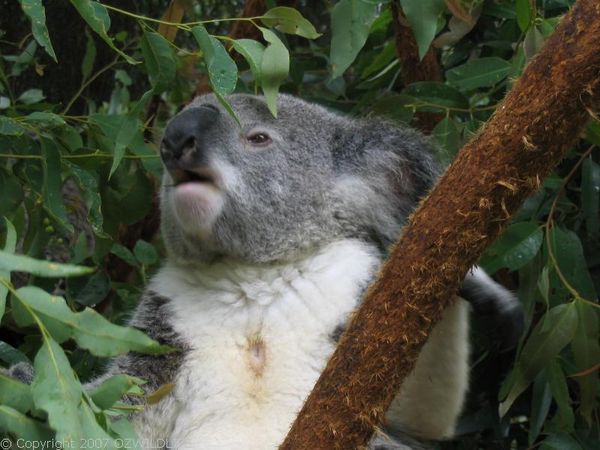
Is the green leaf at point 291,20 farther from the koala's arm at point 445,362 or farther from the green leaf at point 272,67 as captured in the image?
the koala's arm at point 445,362

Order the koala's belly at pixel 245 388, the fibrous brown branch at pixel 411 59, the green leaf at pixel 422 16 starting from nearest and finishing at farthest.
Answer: the green leaf at pixel 422 16, the koala's belly at pixel 245 388, the fibrous brown branch at pixel 411 59

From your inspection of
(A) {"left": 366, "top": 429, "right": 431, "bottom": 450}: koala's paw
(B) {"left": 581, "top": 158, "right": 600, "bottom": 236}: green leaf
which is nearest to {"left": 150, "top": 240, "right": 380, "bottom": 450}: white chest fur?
(A) {"left": 366, "top": 429, "right": 431, "bottom": 450}: koala's paw

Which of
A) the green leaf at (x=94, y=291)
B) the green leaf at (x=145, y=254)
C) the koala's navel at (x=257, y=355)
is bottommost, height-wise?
the green leaf at (x=94, y=291)

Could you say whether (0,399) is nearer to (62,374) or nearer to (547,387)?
(62,374)

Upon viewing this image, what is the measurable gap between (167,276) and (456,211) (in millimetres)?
1254

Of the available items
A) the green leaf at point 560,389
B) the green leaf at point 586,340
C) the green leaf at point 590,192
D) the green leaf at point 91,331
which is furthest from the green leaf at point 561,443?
the green leaf at point 91,331

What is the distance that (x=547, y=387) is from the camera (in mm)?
2916

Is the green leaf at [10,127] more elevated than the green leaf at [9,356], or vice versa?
the green leaf at [10,127]

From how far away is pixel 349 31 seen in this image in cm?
229

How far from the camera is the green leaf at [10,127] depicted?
2445 millimetres

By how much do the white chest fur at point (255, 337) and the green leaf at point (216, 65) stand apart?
0.71 metres

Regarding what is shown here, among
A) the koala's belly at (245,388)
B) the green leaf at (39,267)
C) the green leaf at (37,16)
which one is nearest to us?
the green leaf at (39,267)

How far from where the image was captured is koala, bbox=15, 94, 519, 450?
8.14ft

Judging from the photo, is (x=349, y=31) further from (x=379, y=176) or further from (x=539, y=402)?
(x=539, y=402)
